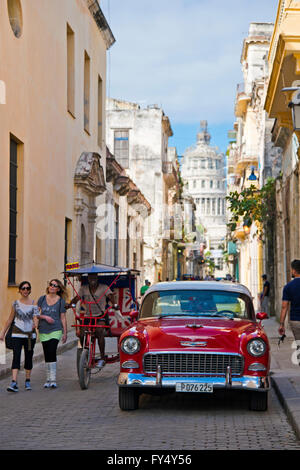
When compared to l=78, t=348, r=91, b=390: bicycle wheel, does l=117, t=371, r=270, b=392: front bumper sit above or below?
above

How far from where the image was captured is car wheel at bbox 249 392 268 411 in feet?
28.3

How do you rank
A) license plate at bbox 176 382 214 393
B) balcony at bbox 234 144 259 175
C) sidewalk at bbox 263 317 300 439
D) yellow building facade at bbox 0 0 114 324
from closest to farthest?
sidewalk at bbox 263 317 300 439 → license plate at bbox 176 382 214 393 → yellow building facade at bbox 0 0 114 324 → balcony at bbox 234 144 259 175

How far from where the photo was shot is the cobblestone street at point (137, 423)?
6.89 m

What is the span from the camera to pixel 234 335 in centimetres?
862

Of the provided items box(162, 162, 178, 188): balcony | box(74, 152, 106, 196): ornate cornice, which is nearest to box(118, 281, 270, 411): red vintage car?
box(74, 152, 106, 196): ornate cornice

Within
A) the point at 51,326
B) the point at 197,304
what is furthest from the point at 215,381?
the point at 51,326

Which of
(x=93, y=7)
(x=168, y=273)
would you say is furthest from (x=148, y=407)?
(x=168, y=273)

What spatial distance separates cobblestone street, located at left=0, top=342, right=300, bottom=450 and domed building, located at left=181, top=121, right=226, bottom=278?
16661cm

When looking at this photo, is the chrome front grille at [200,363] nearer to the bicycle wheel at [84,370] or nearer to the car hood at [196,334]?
the car hood at [196,334]

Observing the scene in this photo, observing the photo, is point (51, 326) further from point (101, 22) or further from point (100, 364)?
point (101, 22)

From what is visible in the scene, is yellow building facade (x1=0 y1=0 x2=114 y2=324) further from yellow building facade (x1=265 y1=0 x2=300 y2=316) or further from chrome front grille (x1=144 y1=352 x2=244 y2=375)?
chrome front grille (x1=144 y1=352 x2=244 y2=375)

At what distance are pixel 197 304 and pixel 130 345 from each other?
4.46 ft

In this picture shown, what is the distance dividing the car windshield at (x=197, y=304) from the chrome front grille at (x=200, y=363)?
1.08 m

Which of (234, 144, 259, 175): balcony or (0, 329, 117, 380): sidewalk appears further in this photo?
(234, 144, 259, 175): balcony
